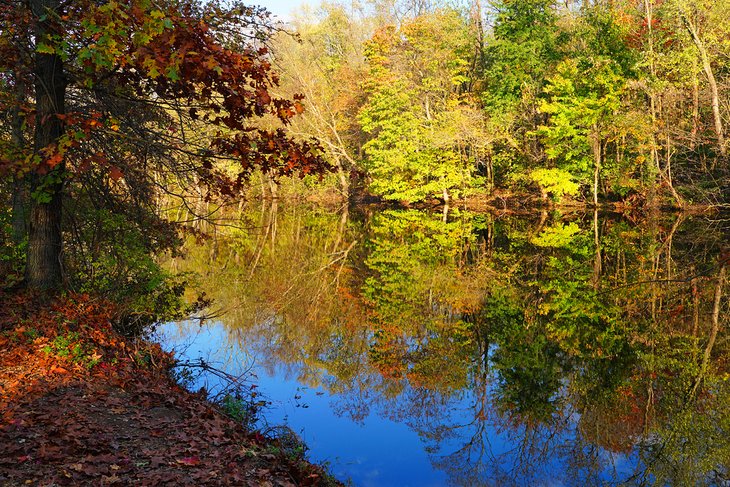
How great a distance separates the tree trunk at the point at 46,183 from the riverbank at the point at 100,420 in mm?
458

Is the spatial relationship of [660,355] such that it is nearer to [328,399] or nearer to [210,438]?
[328,399]

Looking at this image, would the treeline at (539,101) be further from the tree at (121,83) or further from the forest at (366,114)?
the tree at (121,83)

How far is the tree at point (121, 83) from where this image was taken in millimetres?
5914

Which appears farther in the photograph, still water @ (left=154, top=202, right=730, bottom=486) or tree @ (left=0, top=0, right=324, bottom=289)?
still water @ (left=154, top=202, right=730, bottom=486)

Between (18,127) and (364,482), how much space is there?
332 inches

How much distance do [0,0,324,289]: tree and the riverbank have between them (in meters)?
1.29

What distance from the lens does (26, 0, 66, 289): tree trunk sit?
743cm

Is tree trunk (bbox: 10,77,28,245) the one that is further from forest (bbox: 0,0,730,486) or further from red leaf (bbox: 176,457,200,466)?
red leaf (bbox: 176,457,200,466)

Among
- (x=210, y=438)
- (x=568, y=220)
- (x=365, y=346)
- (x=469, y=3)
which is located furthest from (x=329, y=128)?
(x=210, y=438)

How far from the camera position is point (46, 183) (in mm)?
7551

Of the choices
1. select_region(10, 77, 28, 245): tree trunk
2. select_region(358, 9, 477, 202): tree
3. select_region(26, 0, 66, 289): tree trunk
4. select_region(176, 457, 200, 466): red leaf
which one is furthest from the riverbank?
select_region(358, 9, 477, 202): tree

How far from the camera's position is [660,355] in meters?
11.1

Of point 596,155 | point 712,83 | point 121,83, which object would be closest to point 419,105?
point 596,155

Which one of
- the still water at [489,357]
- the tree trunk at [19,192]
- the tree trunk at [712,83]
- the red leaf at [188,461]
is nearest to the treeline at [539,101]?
the tree trunk at [712,83]
